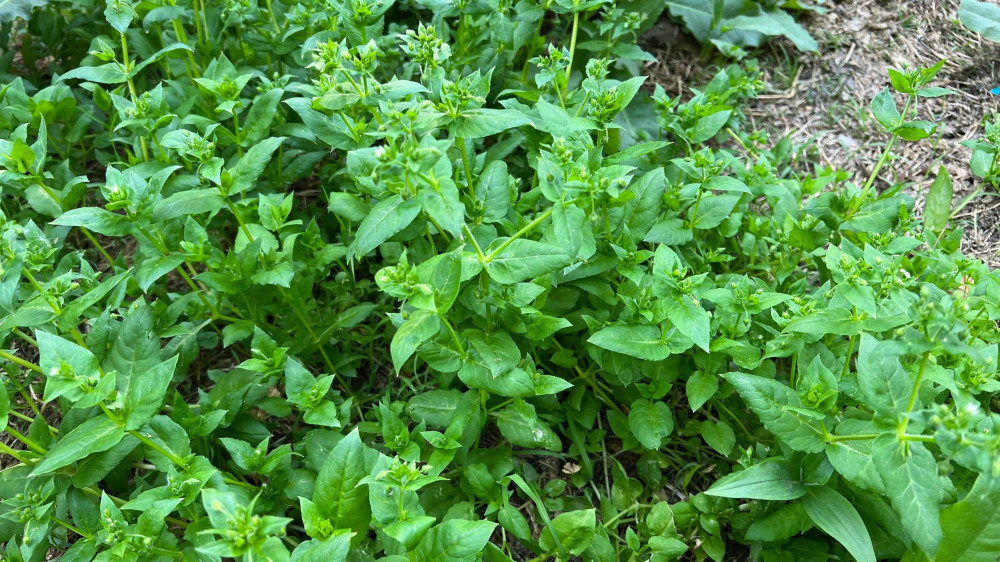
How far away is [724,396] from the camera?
317 centimetres

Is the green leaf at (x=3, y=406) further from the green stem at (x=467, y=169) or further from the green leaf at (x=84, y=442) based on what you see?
the green stem at (x=467, y=169)

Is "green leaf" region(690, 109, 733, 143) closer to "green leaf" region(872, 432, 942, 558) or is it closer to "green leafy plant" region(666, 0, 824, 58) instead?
"green leafy plant" region(666, 0, 824, 58)

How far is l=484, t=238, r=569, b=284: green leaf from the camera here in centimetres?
254

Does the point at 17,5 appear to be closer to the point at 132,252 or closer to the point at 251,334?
the point at 132,252

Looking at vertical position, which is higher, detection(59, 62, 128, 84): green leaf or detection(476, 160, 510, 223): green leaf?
detection(59, 62, 128, 84): green leaf

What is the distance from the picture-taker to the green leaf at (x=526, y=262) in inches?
100

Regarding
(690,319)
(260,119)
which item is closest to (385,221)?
(690,319)

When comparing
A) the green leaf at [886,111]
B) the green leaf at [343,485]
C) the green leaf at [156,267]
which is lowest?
the green leaf at [343,485]

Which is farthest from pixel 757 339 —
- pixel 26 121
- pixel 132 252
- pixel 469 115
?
pixel 26 121

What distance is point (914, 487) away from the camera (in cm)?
217

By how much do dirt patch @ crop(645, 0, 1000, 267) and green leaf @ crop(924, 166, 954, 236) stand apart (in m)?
0.41

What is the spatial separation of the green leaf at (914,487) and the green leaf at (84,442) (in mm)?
2674

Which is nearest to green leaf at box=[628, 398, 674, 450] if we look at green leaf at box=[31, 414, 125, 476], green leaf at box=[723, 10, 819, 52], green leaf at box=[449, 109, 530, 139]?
green leaf at box=[449, 109, 530, 139]

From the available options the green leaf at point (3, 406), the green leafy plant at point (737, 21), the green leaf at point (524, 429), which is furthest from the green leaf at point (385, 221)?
the green leafy plant at point (737, 21)
